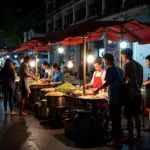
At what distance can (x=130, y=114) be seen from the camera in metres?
7.09

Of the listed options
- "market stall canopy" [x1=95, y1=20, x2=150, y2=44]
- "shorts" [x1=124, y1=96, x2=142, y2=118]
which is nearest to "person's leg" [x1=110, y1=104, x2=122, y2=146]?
"shorts" [x1=124, y1=96, x2=142, y2=118]

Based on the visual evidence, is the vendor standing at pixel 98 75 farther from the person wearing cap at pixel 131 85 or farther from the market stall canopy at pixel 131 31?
the person wearing cap at pixel 131 85

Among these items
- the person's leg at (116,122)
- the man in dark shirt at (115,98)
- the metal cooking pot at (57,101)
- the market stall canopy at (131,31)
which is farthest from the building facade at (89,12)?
the person's leg at (116,122)

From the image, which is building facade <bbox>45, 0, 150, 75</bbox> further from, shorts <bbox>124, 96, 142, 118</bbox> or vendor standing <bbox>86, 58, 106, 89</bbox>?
shorts <bbox>124, 96, 142, 118</bbox>

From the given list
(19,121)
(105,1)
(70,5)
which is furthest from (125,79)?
(70,5)

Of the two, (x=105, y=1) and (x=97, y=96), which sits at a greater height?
(x=105, y=1)

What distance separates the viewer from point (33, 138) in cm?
793

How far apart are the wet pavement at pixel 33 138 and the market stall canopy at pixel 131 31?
305 centimetres

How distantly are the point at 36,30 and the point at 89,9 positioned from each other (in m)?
17.0

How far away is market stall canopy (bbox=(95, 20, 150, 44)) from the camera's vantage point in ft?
27.4

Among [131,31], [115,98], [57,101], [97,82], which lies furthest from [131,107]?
[131,31]

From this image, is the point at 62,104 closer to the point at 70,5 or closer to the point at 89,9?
the point at 89,9

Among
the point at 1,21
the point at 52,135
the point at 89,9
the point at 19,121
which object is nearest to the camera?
the point at 52,135

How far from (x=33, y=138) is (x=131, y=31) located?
459cm
